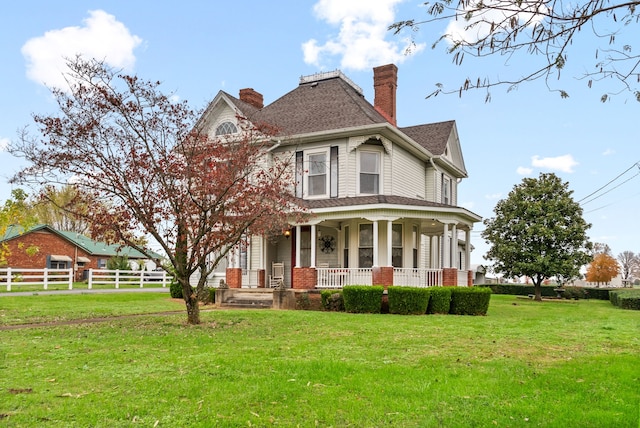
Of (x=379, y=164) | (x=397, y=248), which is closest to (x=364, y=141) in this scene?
(x=379, y=164)

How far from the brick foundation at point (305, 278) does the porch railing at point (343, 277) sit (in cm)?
26

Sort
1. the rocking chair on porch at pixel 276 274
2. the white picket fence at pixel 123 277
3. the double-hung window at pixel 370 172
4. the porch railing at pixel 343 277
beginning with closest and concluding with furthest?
the porch railing at pixel 343 277 < the double-hung window at pixel 370 172 < the rocking chair on porch at pixel 276 274 < the white picket fence at pixel 123 277

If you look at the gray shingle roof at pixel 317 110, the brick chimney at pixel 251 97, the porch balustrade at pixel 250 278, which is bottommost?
the porch balustrade at pixel 250 278

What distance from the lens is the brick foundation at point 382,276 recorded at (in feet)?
56.3

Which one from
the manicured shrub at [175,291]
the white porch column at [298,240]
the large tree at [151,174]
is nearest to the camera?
the large tree at [151,174]

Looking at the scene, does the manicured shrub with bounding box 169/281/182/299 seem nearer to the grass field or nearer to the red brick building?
the grass field

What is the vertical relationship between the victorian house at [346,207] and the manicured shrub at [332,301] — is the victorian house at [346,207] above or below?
above

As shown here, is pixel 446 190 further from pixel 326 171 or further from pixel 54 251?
pixel 54 251

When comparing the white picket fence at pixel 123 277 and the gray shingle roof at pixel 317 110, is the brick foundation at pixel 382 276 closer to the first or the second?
the gray shingle roof at pixel 317 110

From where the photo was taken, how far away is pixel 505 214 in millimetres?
28578

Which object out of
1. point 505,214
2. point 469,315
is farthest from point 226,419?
point 505,214

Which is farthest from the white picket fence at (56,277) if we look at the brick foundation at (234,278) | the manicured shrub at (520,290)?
the manicured shrub at (520,290)

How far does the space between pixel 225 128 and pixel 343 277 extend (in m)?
8.08

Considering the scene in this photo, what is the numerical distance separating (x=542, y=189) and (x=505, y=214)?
2.37 metres
